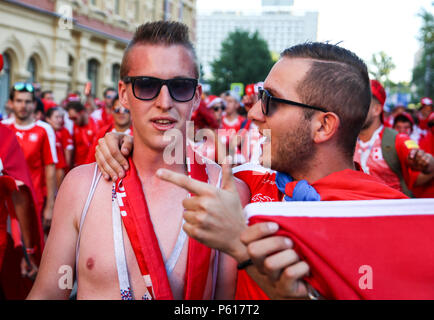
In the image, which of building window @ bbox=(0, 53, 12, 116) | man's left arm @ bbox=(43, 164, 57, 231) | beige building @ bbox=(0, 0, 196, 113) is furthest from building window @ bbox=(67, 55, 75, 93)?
man's left arm @ bbox=(43, 164, 57, 231)

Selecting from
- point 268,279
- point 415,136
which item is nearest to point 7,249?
point 268,279

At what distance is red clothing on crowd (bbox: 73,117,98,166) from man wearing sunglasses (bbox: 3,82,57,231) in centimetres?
259

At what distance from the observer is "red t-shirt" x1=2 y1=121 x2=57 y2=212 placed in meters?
6.07

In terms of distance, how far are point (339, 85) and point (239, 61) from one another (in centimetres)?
5084

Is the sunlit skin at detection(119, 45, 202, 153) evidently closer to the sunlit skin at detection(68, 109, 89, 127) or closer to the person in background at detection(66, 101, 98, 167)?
the person in background at detection(66, 101, 98, 167)

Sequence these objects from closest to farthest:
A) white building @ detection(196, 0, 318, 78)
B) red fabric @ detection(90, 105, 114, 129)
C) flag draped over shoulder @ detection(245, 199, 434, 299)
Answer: flag draped over shoulder @ detection(245, 199, 434, 299)
red fabric @ detection(90, 105, 114, 129)
white building @ detection(196, 0, 318, 78)

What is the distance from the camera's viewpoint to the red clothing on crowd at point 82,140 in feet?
29.3

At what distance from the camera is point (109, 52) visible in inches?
1113

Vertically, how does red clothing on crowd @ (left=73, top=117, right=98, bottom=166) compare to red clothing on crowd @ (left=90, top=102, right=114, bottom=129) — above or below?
below

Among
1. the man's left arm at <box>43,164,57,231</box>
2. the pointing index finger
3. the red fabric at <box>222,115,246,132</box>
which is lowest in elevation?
the man's left arm at <box>43,164,57,231</box>

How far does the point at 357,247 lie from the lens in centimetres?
157

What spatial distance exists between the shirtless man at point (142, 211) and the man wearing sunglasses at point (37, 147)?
155 inches

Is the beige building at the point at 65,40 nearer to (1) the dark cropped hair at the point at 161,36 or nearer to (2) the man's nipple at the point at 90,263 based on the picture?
(1) the dark cropped hair at the point at 161,36

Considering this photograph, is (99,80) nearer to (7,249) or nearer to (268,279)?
(7,249)
